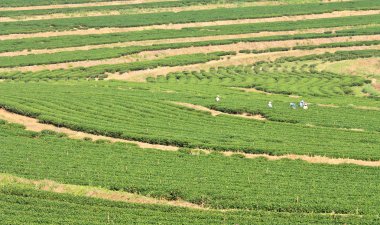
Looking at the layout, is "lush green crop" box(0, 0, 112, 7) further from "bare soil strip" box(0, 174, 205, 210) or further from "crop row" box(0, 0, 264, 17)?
"bare soil strip" box(0, 174, 205, 210)

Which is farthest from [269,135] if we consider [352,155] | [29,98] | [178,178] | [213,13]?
[213,13]

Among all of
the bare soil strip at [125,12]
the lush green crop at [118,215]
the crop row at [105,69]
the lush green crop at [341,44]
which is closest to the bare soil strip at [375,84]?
the lush green crop at [341,44]

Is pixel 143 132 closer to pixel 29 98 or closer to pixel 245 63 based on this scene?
pixel 29 98

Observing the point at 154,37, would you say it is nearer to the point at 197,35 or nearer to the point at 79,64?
the point at 197,35

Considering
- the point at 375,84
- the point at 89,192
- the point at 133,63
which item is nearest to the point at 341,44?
the point at 375,84

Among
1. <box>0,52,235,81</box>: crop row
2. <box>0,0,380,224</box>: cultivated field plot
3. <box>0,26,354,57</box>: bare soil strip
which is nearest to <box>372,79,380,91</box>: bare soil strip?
<box>0,0,380,224</box>: cultivated field plot

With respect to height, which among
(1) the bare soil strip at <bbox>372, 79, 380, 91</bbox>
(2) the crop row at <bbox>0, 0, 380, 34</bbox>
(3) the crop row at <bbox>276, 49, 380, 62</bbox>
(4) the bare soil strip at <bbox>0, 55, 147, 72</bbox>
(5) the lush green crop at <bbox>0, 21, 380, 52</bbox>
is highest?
(2) the crop row at <bbox>0, 0, 380, 34</bbox>
